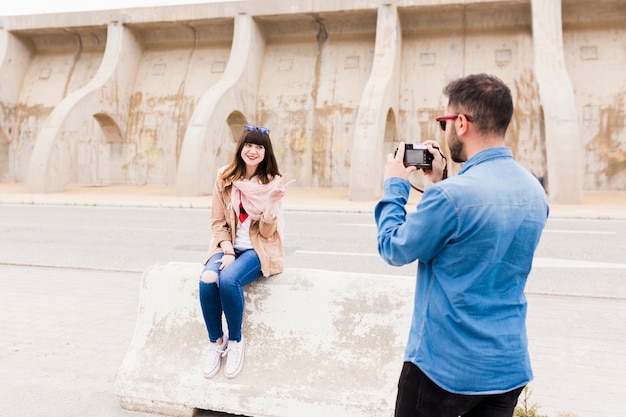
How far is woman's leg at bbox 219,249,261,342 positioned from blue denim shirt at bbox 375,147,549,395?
5.44 feet

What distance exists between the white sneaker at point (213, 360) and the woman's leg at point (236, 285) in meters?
0.10

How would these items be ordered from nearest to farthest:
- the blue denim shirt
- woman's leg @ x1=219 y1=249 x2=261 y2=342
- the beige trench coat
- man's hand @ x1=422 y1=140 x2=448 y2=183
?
1. the blue denim shirt
2. man's hand @ x1=422 y1=140 x2=448 y2=183
3. woman's leg @ x1=219 y1=249 x2=261 y2=342
4. the beige trench coat

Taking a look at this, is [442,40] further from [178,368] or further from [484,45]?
[178,368]

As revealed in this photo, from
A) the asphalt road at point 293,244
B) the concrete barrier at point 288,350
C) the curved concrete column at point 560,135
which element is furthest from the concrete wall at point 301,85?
the concrete barrier at point 288,350

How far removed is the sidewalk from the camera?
548 inches

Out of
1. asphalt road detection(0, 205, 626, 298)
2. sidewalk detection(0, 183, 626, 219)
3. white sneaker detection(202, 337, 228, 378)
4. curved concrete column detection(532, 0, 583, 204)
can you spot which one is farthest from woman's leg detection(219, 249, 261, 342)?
curved concrete column detection(532, 0, 583, 204)

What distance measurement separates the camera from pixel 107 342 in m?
4.49

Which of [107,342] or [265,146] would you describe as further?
[107,342]

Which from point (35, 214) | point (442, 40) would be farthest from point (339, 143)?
point (35, 214)

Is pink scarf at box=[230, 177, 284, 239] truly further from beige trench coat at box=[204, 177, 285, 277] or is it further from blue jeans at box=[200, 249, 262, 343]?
blue jeans at box=[200, 249, 262, 343]

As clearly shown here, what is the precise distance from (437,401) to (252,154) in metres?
2.25

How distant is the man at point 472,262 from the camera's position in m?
1.59

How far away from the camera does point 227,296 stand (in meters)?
3.15

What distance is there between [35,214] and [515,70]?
16.4 m
